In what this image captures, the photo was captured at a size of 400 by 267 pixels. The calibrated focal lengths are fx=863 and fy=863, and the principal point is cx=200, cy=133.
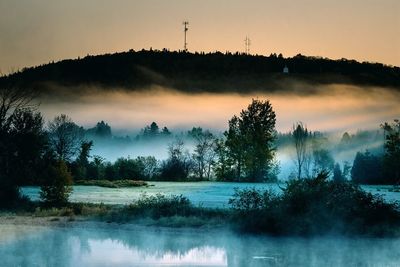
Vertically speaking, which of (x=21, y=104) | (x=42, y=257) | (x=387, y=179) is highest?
(x=21, y=104)

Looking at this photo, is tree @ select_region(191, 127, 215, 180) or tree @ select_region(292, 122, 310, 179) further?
tree @ select_region(292, 122, 310, 179)

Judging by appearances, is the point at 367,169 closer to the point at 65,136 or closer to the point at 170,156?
the point at 170,156

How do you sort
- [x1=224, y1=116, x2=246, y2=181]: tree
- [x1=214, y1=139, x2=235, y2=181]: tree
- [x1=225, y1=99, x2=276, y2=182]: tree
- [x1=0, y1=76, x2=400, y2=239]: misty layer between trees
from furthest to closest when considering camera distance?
1. [x1=224, y1=116, x2=246, y2=181]: tree
2. [x1=225, y1=99, x2=276, y2=182]: tree
3. [x1=214, y1=139, x2=235, y2=181]: tree
4. [x1=0, y1=76, x2=400, y2=239]: misty layer between trees

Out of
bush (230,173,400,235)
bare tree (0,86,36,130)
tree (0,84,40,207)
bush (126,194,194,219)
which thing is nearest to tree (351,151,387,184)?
bush (126,194,194,219)

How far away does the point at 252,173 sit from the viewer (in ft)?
186

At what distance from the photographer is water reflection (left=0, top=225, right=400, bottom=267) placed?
24.5 m

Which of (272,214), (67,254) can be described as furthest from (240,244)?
(67,254)

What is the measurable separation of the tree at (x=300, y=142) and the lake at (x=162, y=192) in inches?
394

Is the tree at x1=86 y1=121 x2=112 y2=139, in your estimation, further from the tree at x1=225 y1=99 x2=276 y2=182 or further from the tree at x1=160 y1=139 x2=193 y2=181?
the tree at x1=225 y1=99 x2=276 y2=182

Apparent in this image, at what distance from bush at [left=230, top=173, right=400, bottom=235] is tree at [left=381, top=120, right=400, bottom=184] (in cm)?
1426

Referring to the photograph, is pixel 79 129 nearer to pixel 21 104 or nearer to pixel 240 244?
pixel 21 104

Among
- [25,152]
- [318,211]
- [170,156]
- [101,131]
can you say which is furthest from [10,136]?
[318,211]

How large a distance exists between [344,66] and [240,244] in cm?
3082

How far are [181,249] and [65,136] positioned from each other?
26.9 meters
